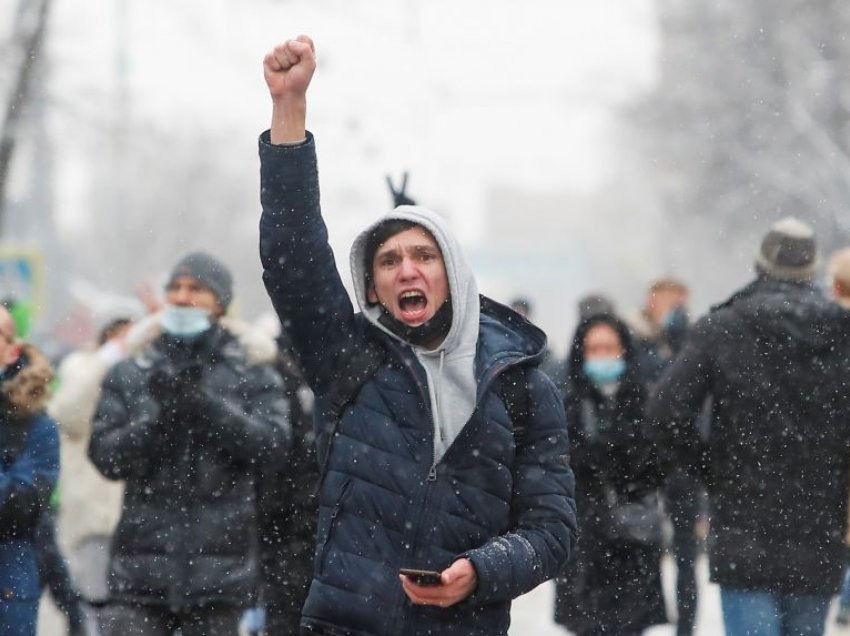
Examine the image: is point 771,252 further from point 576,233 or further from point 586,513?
point 576,233

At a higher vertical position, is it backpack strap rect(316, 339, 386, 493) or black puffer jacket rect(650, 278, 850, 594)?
black puffer jacket rect(650, 278, 850, 594)

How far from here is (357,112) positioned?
79.5 feet

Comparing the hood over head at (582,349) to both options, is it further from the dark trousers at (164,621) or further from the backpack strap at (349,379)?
the backpack strap at (349,379)

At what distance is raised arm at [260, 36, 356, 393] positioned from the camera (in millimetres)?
3217

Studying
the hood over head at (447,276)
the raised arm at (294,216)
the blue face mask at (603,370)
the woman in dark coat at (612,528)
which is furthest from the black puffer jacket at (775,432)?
the raised arm at (294,216)

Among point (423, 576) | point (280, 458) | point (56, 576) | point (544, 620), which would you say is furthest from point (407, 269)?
point (544, 620)

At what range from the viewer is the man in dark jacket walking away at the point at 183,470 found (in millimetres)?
5277

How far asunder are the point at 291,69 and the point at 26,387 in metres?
2.36

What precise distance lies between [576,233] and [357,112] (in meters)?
115

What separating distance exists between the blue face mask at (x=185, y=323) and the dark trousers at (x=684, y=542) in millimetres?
2822

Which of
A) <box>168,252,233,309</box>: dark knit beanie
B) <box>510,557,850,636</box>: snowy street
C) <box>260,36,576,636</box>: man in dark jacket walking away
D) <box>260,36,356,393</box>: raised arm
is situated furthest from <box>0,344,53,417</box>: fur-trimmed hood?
<box>510,557,850,636</box>: snowy street

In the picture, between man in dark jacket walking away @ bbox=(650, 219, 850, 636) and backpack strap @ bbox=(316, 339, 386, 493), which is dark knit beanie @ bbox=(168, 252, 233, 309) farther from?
backpack strap @ bbox=(316, 339, 386, 493)

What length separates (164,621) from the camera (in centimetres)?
530

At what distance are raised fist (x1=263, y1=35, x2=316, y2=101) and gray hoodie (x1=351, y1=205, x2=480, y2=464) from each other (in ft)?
1.30
